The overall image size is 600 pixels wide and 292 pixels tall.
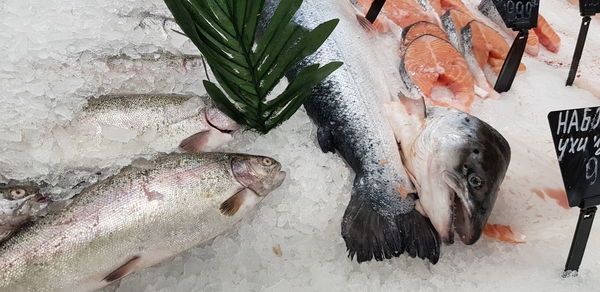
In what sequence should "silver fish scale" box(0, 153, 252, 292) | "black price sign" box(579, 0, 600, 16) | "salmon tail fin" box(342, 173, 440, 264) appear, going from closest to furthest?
"silver fish scale" box(0, 153, 252, 292), "salmon tail fin" box(342, 173, 440, 264), "black price sign" box(579, 0, 600, 16)

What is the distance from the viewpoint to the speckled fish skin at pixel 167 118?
192 centimetres

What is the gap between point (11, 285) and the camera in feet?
4.57

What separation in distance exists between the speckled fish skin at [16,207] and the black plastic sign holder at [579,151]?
161 centimetres

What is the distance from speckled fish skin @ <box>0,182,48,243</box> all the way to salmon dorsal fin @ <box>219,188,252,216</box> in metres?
0.56

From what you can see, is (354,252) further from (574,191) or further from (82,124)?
(82,124)

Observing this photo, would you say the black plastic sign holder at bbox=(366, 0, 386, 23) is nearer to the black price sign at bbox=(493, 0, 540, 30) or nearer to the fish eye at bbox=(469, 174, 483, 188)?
the black price sign at bbox=(493, 0, 540, 30)

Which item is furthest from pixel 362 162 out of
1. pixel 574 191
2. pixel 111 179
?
pixel 111 179

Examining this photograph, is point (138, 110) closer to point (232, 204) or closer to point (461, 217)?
point (232, 204)

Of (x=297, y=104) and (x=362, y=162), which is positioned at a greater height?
(x=297, y=104)

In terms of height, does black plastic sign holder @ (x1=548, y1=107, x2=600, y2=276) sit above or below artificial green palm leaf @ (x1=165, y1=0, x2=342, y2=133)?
below

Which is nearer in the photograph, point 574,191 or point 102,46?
point 574,191

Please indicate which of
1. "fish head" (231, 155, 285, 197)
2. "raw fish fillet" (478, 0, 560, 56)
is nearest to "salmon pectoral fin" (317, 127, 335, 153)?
"fish head" (231, 155, 285, 197)

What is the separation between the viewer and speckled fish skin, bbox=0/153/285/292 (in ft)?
4.75

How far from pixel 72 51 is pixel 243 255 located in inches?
43.4
